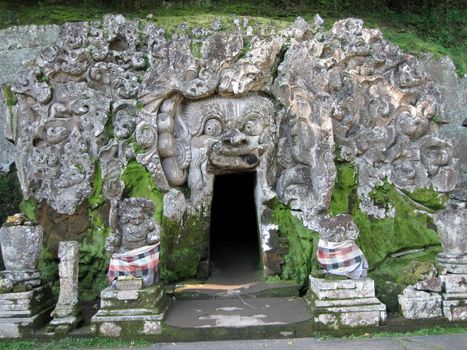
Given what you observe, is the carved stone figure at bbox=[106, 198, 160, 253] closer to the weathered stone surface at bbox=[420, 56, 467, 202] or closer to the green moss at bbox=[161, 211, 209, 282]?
the green moss at bbox=[161, 211, 209, 282]

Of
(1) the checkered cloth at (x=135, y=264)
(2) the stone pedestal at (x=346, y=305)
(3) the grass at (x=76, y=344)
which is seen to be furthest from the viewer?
(1) the checkered cloth at (x=135, y=264)

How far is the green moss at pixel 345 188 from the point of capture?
8.73 meters

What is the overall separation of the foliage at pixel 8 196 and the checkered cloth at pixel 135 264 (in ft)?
14.0

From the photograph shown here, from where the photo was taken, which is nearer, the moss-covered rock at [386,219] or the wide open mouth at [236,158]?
the wide open mouth at [236,158]

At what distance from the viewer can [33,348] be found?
639cm

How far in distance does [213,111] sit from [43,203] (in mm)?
3344

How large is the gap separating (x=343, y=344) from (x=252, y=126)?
13.2ft

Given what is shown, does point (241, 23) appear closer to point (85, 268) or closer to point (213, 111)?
point (213, 111)

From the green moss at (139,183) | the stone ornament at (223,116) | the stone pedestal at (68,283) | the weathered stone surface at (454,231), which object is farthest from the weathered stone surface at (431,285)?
the stone pedestal at (68,283)

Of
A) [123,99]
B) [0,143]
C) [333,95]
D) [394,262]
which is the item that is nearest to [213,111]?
[123,99]

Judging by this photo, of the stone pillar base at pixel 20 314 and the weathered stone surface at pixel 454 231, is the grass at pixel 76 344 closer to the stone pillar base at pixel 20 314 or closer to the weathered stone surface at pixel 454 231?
the stone pillar base at pixel 20 314

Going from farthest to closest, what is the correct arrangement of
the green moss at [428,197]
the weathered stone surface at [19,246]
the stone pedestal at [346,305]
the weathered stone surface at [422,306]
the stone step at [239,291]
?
1. the green moss at [428,197]
2. the stone step at [239,291]
3. the weathered stone surface at [19,246]
4. the weathered stone surface at [422,306]
5. the stone pedestal at [346,305]

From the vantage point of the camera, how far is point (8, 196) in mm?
10188

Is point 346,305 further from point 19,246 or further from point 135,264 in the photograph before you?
point 19,246
